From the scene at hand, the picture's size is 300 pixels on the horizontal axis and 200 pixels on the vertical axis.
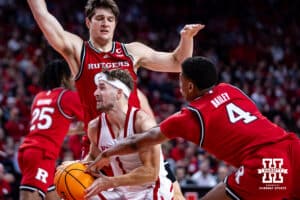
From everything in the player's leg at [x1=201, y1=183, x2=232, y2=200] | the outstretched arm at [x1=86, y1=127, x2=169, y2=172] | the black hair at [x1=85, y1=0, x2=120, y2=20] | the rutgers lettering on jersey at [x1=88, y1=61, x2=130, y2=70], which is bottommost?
the player's leg at [x1=201, y1=183, x2=232, y2=200]

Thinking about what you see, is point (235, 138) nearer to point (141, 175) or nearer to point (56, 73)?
point (141, 175)

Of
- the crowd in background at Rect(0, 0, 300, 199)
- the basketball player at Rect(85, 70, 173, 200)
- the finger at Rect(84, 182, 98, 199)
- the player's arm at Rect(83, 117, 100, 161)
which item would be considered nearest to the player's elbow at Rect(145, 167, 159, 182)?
the basketball player at Rect(85, 70, 173, 200)

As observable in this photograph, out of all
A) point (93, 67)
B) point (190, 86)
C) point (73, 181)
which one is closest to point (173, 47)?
point (93, 67)

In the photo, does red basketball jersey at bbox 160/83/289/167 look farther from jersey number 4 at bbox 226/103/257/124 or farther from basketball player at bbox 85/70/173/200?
basketball player at bbox 85/70/173/200

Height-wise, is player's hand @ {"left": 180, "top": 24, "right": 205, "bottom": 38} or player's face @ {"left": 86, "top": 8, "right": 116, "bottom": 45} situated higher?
player's face @ {"left": 86, "top": 8, "right": 116, "bottom": 45}

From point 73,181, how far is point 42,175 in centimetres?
198

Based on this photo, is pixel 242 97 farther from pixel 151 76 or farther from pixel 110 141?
pixel 151 76

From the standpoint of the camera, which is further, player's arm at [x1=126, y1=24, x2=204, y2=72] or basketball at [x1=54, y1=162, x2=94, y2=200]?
player's arm at [x1=126, y1=24, x2=204, y2=72]

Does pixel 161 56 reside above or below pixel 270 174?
above

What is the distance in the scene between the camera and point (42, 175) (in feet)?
24.4

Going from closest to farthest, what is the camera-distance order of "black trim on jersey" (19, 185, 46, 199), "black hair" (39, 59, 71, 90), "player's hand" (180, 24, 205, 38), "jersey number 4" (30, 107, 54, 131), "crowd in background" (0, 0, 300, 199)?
"player's hand" (180, 24, 205, 38) → "black trim on jersey" (19, 185, 46, 199) → "jersey number 4" (30, 107, 54, 131) → "black hair" (39, 59, 71, 90) → "crowd in background" (0, 0, 300, 199)

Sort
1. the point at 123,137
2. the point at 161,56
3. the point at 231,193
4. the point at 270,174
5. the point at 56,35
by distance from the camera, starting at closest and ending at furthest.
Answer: the point at 270,174 → the point at 231,193 → the point at 123,137 → the point at 56,35 → the point at 161,56

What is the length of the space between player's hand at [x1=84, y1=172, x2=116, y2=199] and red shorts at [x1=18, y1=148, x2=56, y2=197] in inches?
82.7

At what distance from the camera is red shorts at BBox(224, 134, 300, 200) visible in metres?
5.06
